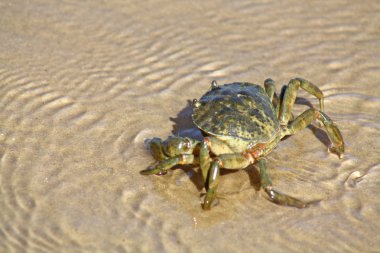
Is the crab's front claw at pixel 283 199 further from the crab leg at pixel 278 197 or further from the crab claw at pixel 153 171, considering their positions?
the crab claw at pixel 153 171

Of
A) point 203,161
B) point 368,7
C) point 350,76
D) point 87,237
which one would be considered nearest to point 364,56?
point 350,76

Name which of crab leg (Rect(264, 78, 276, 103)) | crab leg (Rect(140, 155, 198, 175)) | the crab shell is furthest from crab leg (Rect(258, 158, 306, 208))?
crab leg (Rect(264, 78, 276, 103))

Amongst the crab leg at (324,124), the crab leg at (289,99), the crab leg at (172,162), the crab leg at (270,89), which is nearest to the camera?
the crab leg at (172,162)

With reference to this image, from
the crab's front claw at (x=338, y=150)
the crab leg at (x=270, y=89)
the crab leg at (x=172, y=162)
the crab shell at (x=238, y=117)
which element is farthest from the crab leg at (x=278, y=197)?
the crab leg at (x=270, y=89)

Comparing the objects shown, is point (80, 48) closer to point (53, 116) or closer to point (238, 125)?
point (53, 116)

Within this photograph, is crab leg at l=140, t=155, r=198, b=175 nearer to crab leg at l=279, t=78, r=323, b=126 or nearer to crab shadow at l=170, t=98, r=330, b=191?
crab shadow at l=170, t=98, r=330, b=191

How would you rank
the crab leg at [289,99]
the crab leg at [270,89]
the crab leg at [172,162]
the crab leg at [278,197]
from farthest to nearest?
1. the crab leg at [270,89]
2. the crab leg at [289,99]
3. the crab leg at [172,162]
4. the crab leg at [278,197]

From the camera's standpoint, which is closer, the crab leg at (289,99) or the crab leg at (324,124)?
the crab leg at (324,124)

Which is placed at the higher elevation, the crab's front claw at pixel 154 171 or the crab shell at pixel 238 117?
the crab shell at pixel 238 117

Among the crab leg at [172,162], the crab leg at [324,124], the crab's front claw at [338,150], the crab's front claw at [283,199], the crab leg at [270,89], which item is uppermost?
the crab leg at [270,89]
